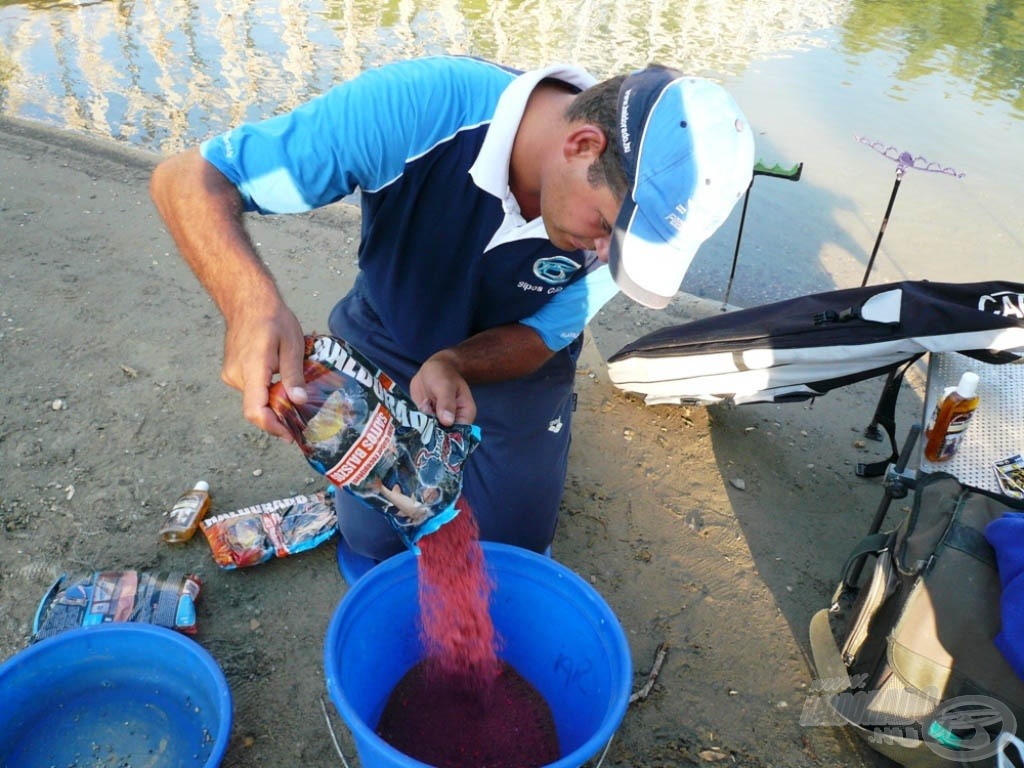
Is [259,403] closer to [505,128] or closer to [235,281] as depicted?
[235,281]

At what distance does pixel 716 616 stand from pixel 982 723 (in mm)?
659

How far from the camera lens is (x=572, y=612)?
5.12 ft

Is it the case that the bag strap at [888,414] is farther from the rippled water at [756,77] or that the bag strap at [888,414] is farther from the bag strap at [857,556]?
the rippled water at [756,77]

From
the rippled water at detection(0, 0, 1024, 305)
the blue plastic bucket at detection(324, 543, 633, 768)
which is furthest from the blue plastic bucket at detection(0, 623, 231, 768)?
the rippled water at detection(0, 0, 1024, 305)

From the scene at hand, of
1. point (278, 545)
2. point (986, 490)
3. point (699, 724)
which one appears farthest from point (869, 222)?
point (278, 545)

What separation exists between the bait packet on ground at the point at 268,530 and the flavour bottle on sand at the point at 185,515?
0.10 ft

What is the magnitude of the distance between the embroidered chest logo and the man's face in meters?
0.28

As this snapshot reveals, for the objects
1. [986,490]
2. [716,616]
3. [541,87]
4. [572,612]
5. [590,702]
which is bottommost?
[716,616]

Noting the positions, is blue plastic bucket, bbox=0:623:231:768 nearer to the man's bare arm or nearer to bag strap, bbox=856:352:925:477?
the man's bare arm

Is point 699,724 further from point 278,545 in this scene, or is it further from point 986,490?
point 278,545

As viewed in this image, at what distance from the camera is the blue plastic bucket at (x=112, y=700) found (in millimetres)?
1475

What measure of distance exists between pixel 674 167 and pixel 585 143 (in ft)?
0.63

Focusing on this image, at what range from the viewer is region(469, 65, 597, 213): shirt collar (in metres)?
1.49

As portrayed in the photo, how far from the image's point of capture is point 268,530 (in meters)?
1.95
